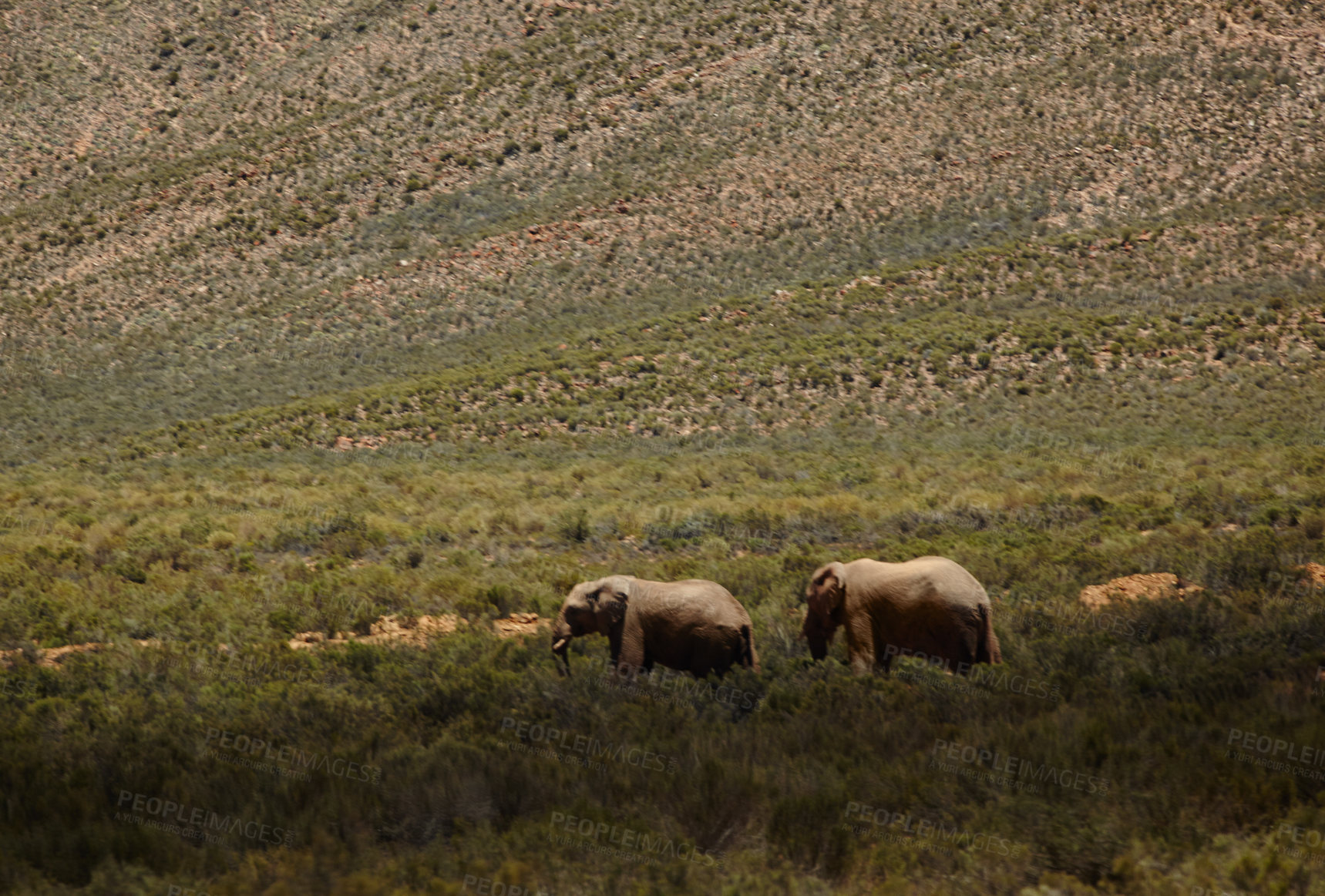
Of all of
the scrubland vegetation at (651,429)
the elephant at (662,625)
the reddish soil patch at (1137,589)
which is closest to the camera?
the scrubland vegetation at (651,429)

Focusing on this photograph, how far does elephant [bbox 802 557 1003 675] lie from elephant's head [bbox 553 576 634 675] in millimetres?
1945

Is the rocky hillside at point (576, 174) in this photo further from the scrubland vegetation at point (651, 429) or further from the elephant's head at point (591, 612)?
the elephant's head at point (591, 612)

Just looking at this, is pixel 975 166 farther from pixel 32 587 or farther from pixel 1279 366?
pixel 32 587

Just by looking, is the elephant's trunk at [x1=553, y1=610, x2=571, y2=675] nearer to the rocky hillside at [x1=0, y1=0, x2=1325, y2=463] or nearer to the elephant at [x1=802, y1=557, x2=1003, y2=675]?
the elephant at [x1=802, y1=557, x2=1003, y2=675]

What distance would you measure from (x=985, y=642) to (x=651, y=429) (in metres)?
26.4

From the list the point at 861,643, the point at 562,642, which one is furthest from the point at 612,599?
the point at 861,643

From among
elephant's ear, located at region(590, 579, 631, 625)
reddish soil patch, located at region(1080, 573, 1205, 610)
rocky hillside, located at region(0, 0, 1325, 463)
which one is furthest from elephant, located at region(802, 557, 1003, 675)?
rocky hillside, located at region(0, 0, 1325, 463)

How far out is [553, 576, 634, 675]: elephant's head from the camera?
382 inches

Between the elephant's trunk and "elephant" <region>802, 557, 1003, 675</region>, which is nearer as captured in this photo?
"elephant" <region>802, 557, 1003, 675</region>

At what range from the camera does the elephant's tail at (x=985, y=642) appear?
9367mm

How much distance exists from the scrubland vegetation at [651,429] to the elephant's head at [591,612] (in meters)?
0.63

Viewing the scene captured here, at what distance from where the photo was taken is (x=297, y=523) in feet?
62.9

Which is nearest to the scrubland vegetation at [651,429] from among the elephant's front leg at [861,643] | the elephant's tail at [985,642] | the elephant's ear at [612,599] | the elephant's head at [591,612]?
the elephant's tail at [985,642]

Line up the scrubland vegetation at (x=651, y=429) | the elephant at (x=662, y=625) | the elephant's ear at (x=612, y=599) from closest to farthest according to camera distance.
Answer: the scrubland vegetation at (x=651, y=429) < the elephant at (x=662, y=625) < the elephant's ear at (x=612, y=599)
